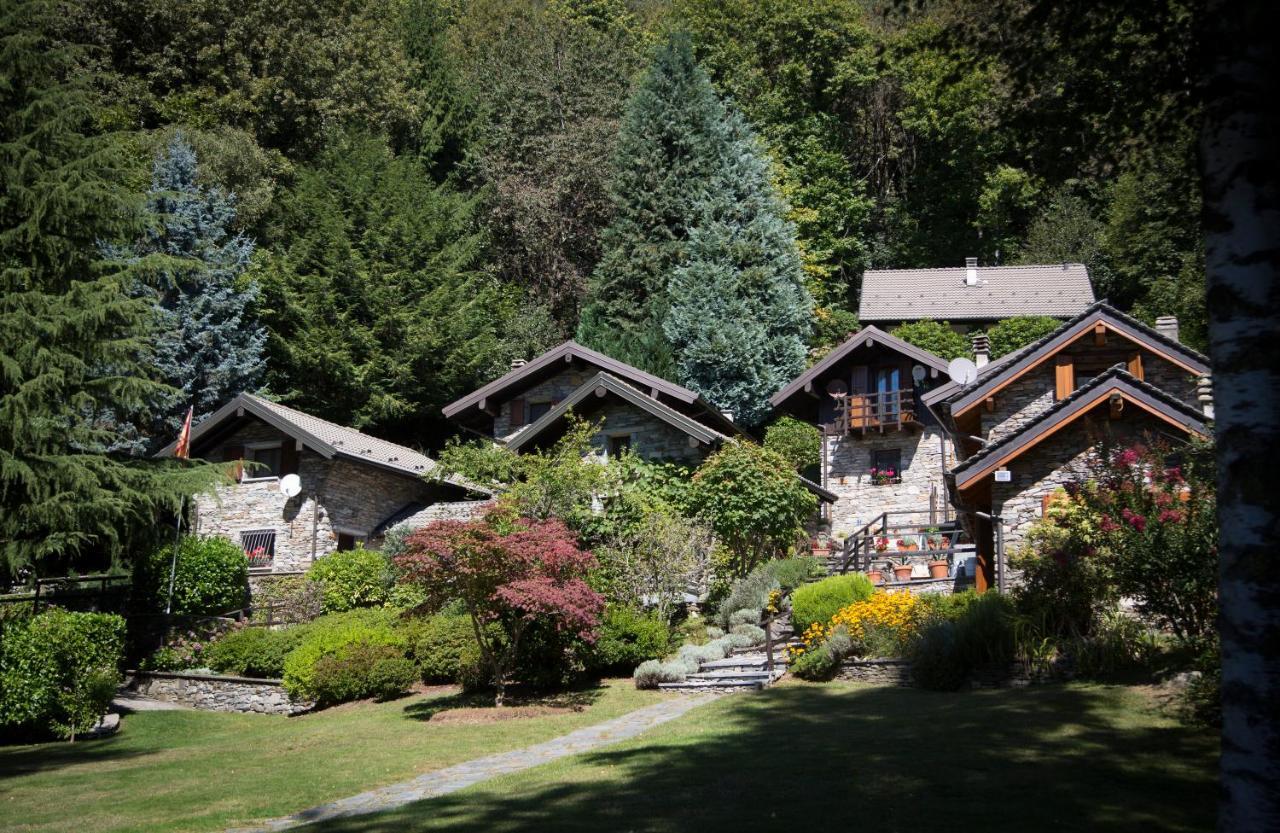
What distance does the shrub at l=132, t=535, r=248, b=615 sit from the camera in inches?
980

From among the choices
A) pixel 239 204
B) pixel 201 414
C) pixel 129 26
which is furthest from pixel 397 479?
pixel 129 26

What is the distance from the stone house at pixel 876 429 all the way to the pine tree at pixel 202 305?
1795 centimetres

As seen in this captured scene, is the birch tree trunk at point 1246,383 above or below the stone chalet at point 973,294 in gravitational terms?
below

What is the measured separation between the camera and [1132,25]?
8805 mm

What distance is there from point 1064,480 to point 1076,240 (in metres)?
31.6

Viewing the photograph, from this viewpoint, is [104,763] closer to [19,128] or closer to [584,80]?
[19,128]

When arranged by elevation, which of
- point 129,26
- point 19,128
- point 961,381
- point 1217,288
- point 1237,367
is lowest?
point 1237,367

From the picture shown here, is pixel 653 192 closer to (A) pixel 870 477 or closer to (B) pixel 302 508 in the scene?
(A) pixel 870 477

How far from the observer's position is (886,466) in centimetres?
3581

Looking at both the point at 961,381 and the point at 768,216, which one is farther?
the point at 768,216

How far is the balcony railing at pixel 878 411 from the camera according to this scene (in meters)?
34.9

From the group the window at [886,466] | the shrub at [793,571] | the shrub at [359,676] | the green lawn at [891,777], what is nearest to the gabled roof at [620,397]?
the shrub at [793,571]

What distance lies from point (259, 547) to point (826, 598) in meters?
17.3

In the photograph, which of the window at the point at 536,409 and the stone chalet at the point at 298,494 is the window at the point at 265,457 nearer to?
the stone chalet at the point at 298,494
